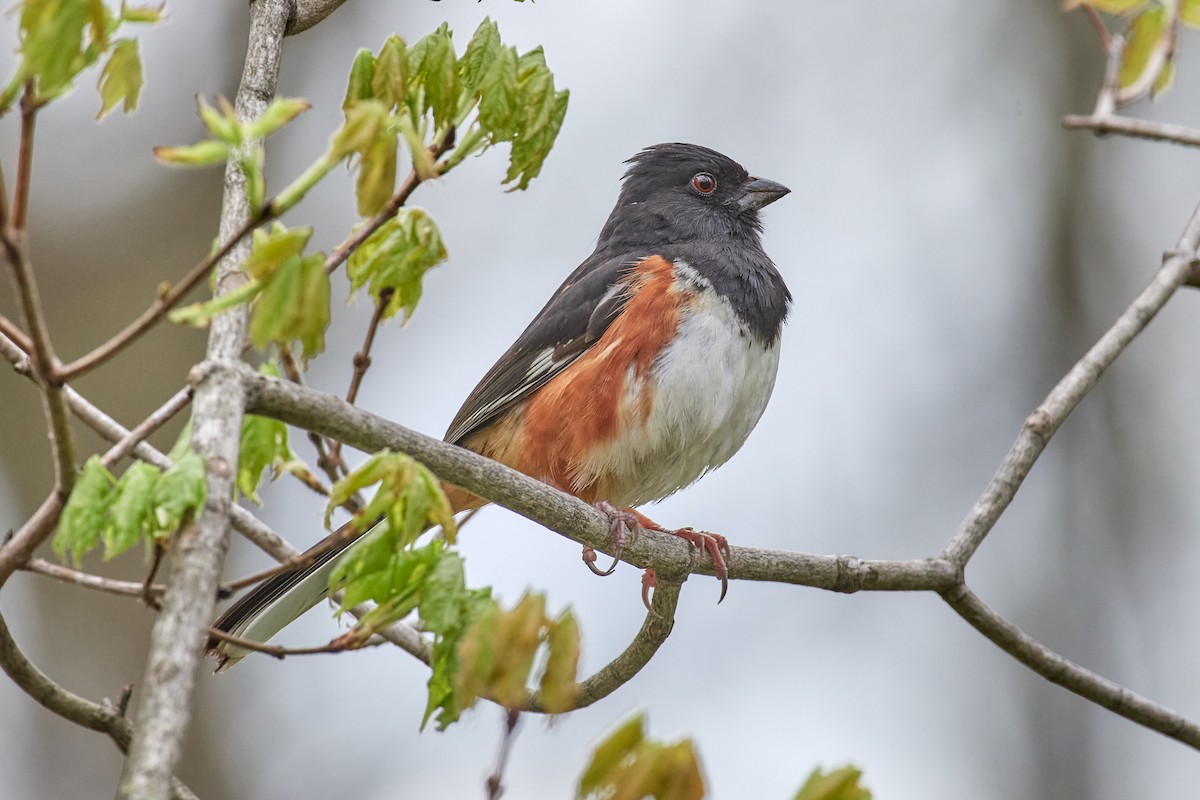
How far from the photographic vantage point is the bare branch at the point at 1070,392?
2.90 metres

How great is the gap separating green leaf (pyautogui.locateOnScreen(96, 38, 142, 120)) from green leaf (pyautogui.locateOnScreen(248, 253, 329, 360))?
36 cm

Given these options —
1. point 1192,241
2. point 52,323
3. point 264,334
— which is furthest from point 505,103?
point 52,323

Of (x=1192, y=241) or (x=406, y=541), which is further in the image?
(x=1192, y=241)

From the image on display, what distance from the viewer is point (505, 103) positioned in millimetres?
1974

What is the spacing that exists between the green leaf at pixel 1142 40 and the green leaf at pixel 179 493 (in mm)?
1261

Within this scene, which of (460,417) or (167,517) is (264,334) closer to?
(167,517)

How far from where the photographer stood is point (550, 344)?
4008 millimetres

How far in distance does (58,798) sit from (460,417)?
2.81 metres

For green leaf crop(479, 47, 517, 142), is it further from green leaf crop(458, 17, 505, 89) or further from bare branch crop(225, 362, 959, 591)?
bare branch crop(225, 362, 959, 591)

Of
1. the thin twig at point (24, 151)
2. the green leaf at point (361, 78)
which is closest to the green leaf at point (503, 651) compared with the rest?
the thin twig at point (24, 151)

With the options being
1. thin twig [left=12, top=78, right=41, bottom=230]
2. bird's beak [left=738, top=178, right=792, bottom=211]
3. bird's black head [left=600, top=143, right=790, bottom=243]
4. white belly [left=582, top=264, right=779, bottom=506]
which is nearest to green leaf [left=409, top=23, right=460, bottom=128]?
thin twig [left=12, top=78, right=41, bottom=230]

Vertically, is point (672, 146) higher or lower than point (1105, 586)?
higher

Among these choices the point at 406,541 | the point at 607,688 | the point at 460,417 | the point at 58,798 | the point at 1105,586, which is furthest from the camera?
the point at 1105,586

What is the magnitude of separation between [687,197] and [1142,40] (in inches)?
115
